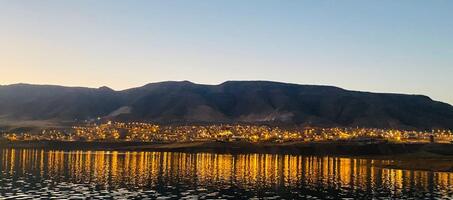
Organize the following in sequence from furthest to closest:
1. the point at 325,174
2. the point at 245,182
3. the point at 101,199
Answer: the point at 325,174, the point at 245,182, the point at 101,199

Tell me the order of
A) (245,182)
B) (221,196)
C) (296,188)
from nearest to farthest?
(221,196) → (296,188) → (245,182)

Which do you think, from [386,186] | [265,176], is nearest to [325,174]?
[265,176]

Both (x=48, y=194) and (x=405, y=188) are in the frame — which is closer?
(x=48, y=194)

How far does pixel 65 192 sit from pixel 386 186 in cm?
5257

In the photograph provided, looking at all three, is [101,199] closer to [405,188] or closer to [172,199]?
[172,199]

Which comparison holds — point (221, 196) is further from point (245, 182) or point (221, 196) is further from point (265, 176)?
point (265, 176)

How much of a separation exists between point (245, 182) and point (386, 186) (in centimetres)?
2396

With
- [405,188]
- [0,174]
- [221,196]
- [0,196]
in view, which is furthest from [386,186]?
[0,174]

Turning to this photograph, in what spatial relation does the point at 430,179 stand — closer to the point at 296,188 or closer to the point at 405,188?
the point at 405,188

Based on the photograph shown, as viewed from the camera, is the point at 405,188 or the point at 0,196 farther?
the point at 405,188

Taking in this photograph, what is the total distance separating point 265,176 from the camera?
113688 mm

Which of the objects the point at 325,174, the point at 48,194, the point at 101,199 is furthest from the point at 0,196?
the point at 325,174

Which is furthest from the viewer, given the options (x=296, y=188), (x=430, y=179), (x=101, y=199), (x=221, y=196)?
(x=430, y=179)

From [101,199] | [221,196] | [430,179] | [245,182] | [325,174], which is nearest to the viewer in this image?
[101,199]
